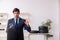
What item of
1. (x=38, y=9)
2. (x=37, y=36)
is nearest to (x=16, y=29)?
(x=37, y=36)

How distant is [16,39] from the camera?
2.49 meters

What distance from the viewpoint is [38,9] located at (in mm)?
4547

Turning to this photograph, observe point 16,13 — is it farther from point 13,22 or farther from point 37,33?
point 37,33

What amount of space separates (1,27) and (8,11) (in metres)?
0.56

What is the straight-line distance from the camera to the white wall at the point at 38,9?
4.46m

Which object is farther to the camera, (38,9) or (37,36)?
(38,9)

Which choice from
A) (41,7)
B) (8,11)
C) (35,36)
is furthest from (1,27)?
(41,7)

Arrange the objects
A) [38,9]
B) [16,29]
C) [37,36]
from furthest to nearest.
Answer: [38,9] < [37,36] < [16,29]

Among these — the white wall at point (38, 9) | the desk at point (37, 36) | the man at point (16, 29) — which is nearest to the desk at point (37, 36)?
the desk at point (37, 36)

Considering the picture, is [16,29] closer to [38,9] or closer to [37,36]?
[37,36]

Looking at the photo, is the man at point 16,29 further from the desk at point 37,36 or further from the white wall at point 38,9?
the white wall at point 38,9

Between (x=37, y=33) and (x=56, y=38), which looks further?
(x=56, y=38)

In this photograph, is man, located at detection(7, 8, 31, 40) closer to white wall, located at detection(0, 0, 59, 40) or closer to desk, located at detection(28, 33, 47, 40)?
desk, located at detection(28, 33, 47, 40)

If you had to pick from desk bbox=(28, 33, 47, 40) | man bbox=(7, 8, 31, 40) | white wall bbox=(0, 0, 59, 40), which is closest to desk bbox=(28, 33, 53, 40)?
desk bbox=(28, 33, 47, 40)
